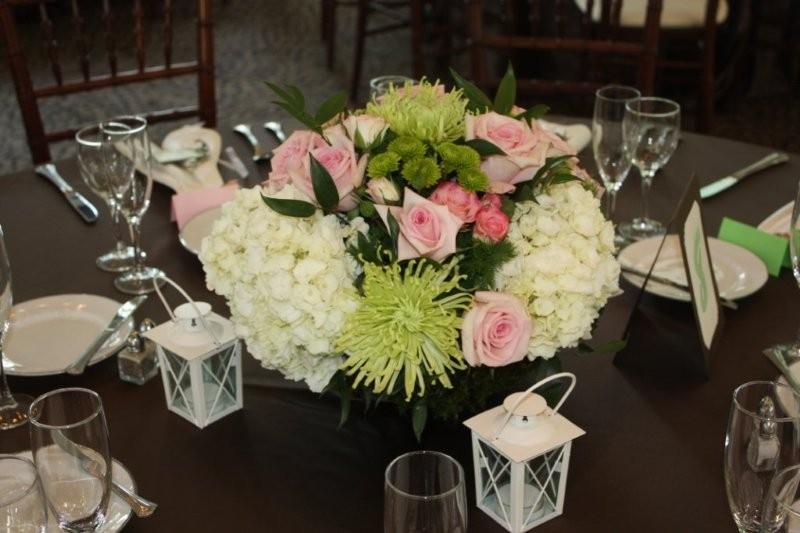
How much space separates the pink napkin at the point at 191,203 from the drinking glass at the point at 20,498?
2.53 feet

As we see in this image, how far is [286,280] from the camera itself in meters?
1.12

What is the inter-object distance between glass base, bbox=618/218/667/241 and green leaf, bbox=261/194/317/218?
0.78 metres

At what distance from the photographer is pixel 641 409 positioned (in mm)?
1328

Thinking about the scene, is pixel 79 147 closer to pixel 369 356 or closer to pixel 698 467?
pixel 369 356

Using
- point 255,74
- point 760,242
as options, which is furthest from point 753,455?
point 255,74

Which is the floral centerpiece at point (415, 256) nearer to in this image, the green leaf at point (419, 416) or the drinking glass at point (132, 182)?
the green leaf at point (419, 416)

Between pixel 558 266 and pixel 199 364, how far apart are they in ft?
1.42

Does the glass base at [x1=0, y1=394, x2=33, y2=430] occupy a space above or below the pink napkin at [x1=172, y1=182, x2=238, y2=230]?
below

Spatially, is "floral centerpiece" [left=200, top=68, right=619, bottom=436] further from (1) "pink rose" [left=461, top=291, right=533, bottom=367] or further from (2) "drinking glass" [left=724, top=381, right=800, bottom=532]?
(2) "drinking glass" [left=724, top=381, right=800, bottom=532]

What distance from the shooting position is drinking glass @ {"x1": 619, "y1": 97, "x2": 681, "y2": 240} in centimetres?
174

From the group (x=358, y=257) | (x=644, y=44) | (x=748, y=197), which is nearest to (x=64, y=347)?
(x=358, y=257)

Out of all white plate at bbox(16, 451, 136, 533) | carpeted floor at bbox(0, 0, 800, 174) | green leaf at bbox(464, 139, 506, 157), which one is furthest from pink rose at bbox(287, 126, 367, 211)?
carpeted floor at bbox(0, 0, 800, 174)

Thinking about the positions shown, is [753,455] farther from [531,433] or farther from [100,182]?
[100,182]

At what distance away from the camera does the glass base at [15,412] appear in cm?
130
